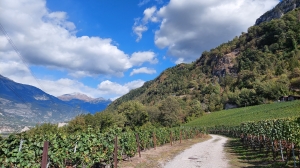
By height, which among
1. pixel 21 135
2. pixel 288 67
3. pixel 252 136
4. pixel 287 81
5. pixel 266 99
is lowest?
pixel 252 136

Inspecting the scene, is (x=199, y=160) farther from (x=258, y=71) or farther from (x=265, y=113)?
(x=258, y=71)

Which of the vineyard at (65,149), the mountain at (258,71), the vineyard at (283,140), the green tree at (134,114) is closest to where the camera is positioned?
the vineyard at (65,149)

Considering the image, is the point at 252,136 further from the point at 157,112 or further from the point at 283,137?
the point at 157,112

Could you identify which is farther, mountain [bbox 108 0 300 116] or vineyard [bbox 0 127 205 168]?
mountain [bbox 108 0 300 116]

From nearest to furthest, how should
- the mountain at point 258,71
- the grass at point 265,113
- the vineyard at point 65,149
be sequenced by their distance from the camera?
1. the vineyard at point 65,149
2. the grass at point 265,113
3. the mountain at point 258,71

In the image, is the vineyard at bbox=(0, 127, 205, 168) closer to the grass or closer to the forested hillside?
the grass

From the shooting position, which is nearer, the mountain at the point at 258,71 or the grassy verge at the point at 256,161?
the grassy verge at the point at 256,161

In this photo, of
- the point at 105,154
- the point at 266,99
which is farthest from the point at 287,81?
the point at 105,154

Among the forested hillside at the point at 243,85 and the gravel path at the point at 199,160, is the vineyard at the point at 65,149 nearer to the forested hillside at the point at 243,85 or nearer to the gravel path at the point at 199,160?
the gravel path at the point at 199,160

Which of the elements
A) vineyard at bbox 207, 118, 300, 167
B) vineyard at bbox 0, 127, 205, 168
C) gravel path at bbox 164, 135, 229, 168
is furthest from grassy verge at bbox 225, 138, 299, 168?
vineyard at bbox 0, 127, 205, 168

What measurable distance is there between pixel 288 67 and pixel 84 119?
365ft

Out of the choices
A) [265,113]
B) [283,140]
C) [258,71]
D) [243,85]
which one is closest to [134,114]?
[265,113]

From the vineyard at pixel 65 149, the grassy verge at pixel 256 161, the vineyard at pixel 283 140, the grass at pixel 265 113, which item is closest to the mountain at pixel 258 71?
the grass at pixel 265 113

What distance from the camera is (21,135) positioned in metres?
8.33
